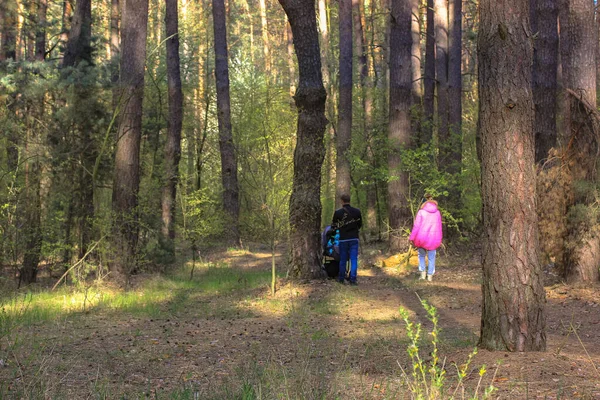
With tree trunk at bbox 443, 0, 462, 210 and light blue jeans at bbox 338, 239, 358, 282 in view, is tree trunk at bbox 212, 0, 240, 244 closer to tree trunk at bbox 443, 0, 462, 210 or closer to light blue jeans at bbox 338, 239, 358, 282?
tree trunk at bbox 443, 0, 462, 210

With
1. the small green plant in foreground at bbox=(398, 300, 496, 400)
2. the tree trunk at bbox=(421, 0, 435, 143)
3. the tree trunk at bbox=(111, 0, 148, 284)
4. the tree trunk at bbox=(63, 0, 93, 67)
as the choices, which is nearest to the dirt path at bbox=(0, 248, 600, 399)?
the small green plant in foreground at bbox=(398, 300, 496, 400)

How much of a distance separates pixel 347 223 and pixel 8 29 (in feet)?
38.3

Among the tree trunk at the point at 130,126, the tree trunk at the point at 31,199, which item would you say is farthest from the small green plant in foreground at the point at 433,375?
the tree trunk at the point at 31,199

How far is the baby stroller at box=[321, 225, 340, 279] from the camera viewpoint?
1395 centimetres

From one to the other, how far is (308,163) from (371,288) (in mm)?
2866

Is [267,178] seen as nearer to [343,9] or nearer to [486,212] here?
[486,212]

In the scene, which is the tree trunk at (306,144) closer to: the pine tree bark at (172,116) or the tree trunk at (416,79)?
the tree trunk at (416,79)

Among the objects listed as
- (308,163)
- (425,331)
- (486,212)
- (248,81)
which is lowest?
(425,331)

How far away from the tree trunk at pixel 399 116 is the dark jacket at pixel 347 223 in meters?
4.63

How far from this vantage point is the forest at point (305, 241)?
622cm

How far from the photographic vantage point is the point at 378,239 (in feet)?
78.7

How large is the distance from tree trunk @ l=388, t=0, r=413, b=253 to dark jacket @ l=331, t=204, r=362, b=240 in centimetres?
463

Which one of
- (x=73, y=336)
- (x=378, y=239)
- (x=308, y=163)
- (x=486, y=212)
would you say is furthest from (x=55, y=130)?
(x=378, y=239)

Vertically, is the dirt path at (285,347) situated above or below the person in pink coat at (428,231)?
below
